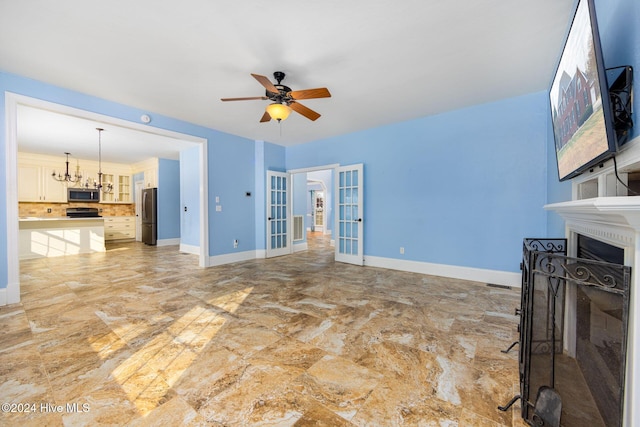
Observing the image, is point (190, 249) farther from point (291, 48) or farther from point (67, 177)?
point (291, 48)

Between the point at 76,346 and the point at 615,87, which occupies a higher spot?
the point at 615,87

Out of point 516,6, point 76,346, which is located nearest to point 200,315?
point 76,346

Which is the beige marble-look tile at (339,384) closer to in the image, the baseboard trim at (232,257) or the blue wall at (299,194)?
the baseboard trim at (232,257)

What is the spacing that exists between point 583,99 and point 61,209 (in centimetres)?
1140

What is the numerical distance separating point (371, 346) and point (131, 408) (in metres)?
1.60

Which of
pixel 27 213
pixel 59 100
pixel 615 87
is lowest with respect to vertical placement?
pixel 27 213

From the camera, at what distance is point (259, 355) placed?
196cm

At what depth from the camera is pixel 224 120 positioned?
4.57 m

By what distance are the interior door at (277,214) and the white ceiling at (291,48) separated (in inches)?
96.3

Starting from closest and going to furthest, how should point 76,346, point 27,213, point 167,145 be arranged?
point 76,346 < point 167,145 < point 27,213

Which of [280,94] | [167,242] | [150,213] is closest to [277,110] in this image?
[280,94]

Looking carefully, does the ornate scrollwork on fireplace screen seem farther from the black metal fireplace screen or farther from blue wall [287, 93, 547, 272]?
blue wall [287, 93, 547, 272]

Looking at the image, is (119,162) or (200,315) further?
(119,162)

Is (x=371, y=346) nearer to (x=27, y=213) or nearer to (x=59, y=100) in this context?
(x=59, y=100)
